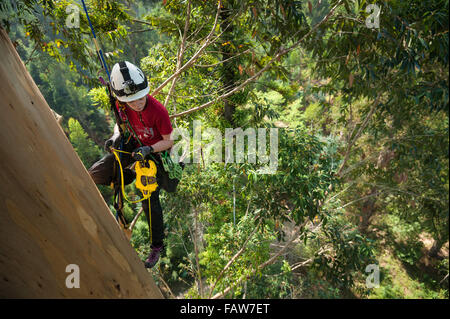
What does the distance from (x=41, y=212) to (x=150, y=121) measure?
1356mm

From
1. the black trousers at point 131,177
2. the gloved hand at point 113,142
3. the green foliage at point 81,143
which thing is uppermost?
the gloved hand at point 113,142

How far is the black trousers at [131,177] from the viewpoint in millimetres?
2141

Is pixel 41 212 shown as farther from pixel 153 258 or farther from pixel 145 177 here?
pixel 153 258

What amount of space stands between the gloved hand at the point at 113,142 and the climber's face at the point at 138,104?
404 millimetres

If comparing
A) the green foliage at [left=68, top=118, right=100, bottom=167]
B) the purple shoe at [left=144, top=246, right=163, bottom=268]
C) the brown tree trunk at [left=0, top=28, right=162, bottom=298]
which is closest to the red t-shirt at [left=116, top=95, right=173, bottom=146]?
the brown tree trunk at [left=0, top=28, right=162, bottom=298]

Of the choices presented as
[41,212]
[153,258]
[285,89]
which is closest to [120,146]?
[153,258]

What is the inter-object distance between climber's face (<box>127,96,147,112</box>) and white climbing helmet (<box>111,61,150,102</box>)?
0.08 meters

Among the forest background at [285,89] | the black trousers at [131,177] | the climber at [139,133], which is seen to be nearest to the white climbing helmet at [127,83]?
the climber at [139,133]

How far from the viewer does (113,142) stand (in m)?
2.24

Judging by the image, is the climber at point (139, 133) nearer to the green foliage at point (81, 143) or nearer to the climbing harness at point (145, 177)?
Result: the climbing harness at point (145, 177)

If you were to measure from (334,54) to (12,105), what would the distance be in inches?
154

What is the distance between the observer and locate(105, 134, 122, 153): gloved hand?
219cm
